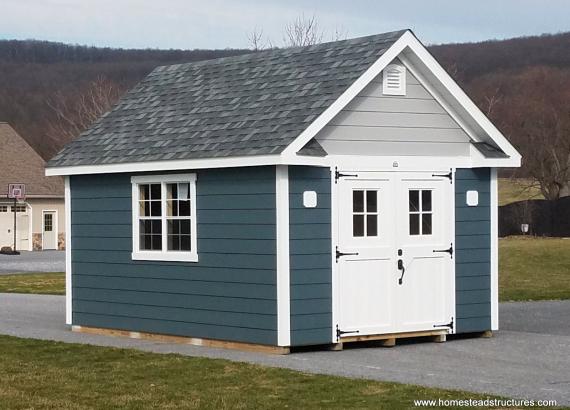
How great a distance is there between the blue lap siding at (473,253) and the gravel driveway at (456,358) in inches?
12.9

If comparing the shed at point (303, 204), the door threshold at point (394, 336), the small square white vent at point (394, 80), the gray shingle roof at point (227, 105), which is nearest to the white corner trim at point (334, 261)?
the shed at point (303, 204)

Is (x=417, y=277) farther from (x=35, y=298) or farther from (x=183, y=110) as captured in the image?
(x=35, y=298)

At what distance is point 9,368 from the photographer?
13344mm

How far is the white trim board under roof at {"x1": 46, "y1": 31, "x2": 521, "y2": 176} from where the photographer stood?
14.5m

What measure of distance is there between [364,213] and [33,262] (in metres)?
29.1

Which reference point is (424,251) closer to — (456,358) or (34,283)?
(456,358)

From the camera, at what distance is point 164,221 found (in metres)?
16.2

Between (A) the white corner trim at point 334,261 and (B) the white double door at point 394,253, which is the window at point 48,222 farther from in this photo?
(A) the white corner trim at point 334,261

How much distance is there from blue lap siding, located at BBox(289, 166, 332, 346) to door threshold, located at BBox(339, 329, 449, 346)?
37 centimetres

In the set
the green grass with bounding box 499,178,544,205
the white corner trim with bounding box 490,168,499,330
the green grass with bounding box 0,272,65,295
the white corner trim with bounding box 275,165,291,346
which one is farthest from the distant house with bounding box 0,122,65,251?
the white corner trim with bounding box 275,165,291,346

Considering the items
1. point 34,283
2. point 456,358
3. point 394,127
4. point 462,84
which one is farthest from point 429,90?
point 462,84

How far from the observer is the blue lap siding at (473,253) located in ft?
52.8

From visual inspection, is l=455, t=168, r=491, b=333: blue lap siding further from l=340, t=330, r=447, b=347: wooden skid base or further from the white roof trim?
the white roof trim

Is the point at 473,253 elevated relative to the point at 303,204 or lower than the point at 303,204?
lower
